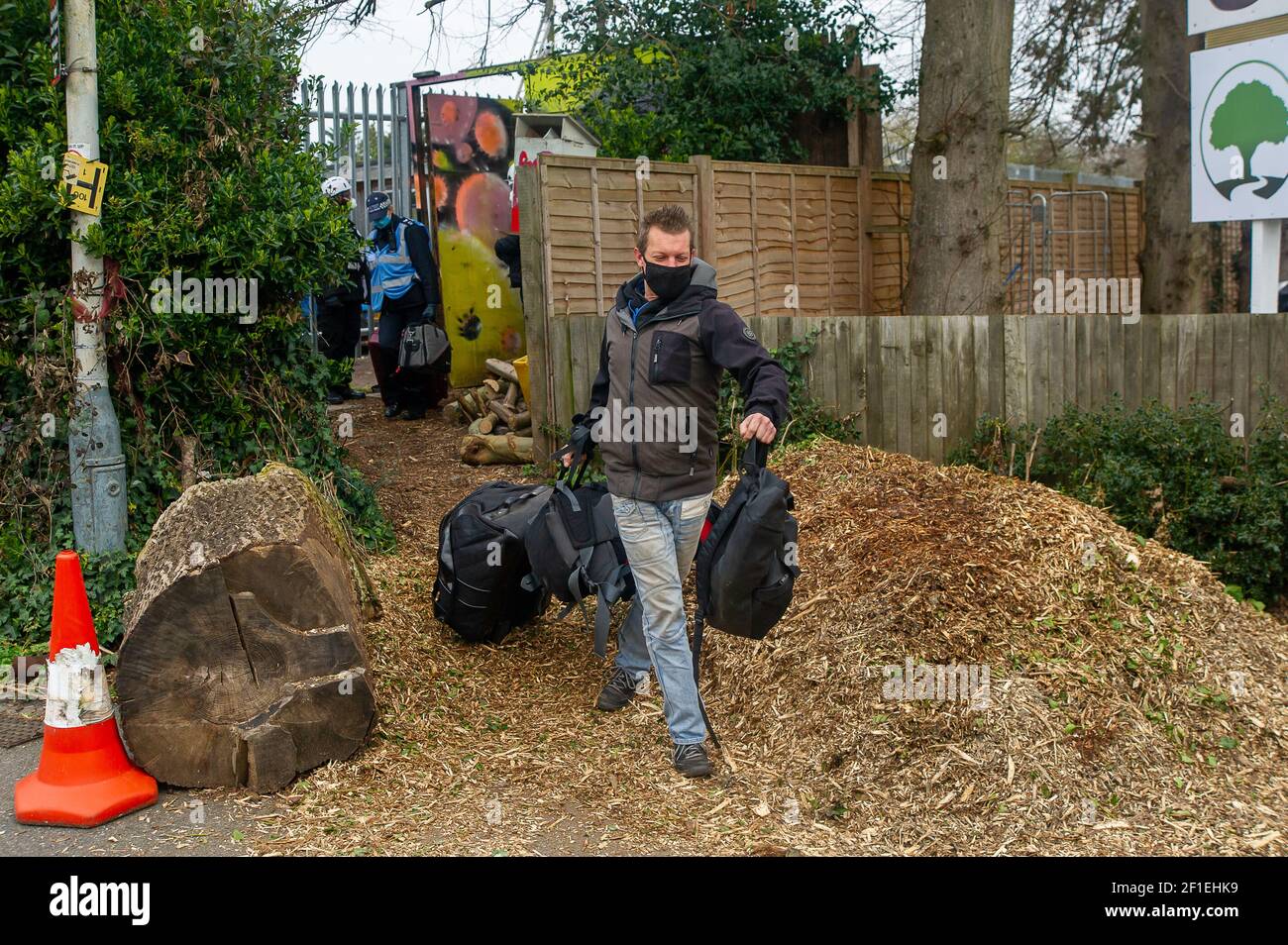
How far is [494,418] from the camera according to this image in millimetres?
10227

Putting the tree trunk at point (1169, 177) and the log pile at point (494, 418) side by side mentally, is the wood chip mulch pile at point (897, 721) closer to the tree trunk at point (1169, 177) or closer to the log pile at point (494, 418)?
the log pile at point (494, 418)

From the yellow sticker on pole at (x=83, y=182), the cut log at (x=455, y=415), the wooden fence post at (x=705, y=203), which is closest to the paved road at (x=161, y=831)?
the yellow sticker on pole at (x=83, y=182)

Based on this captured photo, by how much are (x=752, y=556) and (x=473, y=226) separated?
816 cm

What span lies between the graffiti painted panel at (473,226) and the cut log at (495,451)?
2152mm

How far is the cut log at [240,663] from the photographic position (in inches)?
190

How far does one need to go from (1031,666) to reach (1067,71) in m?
14.3

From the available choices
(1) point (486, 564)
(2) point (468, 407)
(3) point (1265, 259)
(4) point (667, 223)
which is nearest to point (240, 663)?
(1) point (486, 564)

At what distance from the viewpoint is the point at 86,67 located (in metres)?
6.05

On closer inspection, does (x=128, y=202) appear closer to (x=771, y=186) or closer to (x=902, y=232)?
(x=771, y=186)

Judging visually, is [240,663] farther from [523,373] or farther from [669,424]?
[523,373]

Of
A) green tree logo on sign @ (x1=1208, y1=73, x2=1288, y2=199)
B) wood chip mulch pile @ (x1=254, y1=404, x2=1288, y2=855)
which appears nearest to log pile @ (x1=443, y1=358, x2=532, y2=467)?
wood chip mulch pile @ (x1=254, y1=404, x2=1288, y2=855)

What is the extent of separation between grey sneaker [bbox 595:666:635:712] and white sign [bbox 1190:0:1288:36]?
5957mm

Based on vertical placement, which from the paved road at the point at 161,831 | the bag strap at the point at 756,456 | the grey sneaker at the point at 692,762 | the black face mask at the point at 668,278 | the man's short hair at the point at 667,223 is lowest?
the paved road at the point at 161,831

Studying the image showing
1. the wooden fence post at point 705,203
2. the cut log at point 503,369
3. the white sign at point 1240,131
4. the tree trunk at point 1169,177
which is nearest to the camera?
the white sign at point 1240,131
